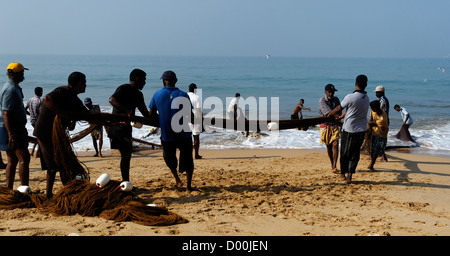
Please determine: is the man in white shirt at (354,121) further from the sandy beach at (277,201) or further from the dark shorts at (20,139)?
the dark shorts at (20,139)

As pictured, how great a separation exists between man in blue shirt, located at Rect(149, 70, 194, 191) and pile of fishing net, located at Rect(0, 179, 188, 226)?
103 centimetres

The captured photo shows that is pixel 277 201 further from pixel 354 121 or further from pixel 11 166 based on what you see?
pixel 11 166

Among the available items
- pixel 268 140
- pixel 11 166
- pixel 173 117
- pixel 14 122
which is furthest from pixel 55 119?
pixel 268 140

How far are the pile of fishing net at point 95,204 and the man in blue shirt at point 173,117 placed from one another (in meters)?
1.03

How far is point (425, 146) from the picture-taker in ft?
44.0

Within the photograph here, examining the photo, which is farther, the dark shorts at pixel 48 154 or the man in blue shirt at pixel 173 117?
the man in blue shirt at pixel 173 117

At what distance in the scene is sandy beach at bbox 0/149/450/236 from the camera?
4.64 m

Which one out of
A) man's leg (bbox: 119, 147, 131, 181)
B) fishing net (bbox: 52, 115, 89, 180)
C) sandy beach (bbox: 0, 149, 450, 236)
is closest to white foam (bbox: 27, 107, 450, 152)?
sandy beach (bbox: 0, 149, 450, 236)

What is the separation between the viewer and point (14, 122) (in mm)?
5637

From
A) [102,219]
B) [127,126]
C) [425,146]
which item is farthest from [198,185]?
[425,146]

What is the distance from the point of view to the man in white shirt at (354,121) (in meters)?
6.72

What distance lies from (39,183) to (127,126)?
221 centimetres

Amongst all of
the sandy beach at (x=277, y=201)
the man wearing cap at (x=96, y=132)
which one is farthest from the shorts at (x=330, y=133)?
the man wearing cap at (x=96, y=132)

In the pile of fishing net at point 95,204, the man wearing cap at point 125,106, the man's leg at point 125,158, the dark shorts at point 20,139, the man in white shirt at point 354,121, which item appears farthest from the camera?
the man in white shirt at point 354,121
